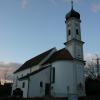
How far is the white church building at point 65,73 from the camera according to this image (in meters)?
43.3

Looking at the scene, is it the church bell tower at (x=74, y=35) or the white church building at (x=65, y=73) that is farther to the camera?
the church bell tower at (x=74, y=35)

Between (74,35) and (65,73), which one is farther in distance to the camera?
(74,35)

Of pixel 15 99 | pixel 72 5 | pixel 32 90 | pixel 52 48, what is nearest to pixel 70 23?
pixel 72 5

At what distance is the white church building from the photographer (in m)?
43.3

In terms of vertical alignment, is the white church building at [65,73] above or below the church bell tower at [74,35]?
below

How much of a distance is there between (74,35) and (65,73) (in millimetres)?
8886

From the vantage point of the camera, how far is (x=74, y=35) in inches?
1834

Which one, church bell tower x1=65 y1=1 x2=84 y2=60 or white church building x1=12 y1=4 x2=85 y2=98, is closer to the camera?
white church building x1=12 y1=4 x2=85 y2=98

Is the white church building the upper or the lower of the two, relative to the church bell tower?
lower

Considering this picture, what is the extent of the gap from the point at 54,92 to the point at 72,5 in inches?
837

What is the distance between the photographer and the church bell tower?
1805 inches

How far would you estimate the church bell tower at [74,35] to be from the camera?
150ft

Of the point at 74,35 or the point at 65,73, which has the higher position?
the point at 74,35

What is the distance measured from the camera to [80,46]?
1845 inches
